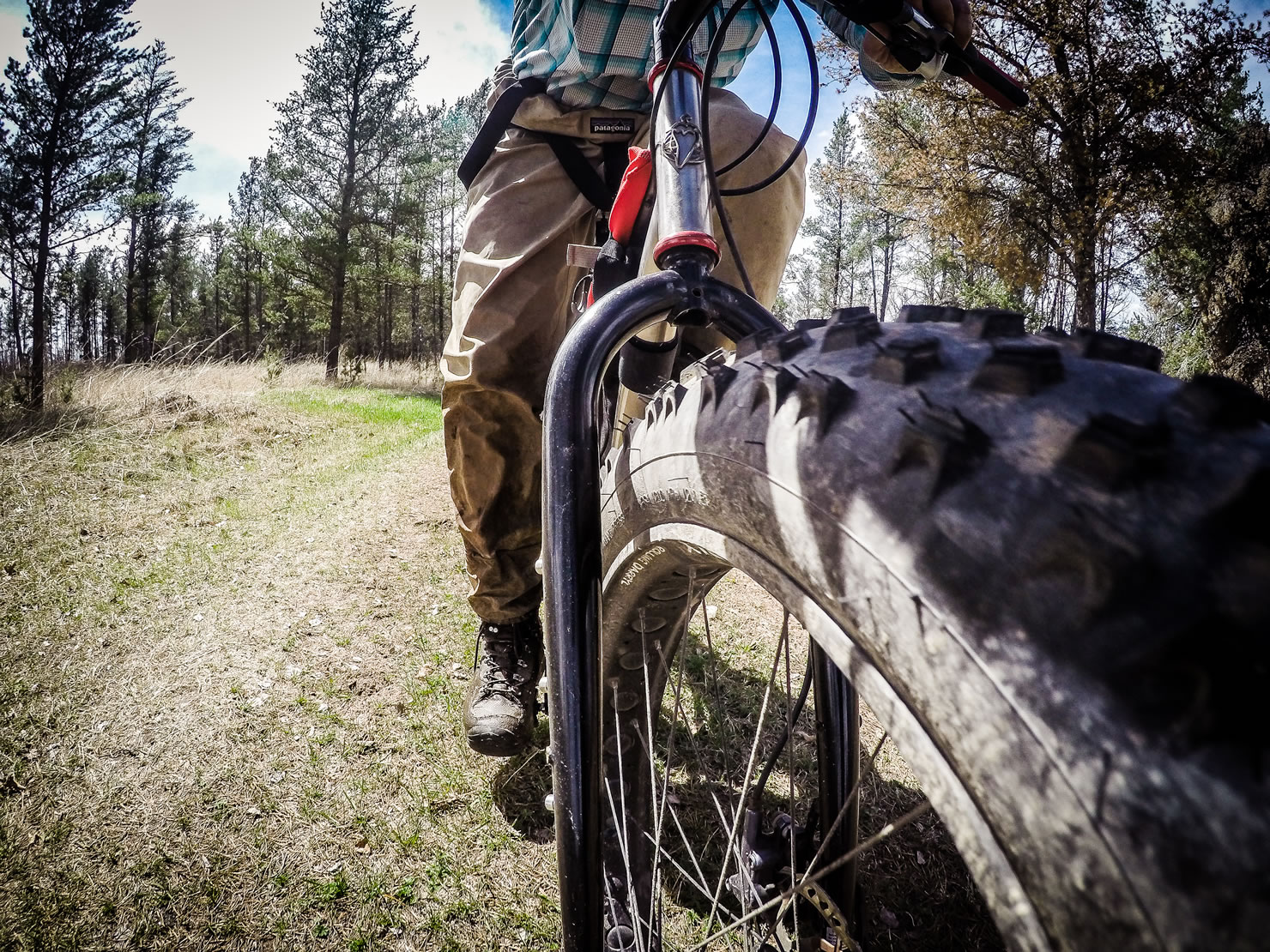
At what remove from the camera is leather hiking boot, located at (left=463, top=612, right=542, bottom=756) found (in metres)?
1.84

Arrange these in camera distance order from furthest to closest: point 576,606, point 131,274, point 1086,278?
point 131,274 < point 1086,278 < point 576,606

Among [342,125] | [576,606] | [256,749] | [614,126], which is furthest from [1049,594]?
[342,125]

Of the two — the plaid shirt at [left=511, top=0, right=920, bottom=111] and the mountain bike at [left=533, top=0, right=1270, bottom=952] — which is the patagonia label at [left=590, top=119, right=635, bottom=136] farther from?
the mountain bike at [left=533, top=0, right=1270, bottom=952]

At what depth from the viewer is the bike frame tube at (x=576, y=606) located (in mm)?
796

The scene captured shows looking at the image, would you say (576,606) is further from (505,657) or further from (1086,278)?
(1086,278)

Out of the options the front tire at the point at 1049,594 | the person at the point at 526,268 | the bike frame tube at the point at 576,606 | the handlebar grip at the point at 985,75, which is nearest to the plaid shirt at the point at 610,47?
the person at the point at 526,268

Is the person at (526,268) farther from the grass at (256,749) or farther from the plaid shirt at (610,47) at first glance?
the grass at (256,749)

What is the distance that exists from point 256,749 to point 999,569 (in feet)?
7.62

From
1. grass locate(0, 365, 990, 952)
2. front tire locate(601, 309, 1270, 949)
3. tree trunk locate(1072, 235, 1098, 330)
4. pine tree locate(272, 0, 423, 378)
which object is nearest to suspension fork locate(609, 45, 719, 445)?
front tire locate(601, 309, 1270, 949)

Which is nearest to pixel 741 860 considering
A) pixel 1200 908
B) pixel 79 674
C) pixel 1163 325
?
pixel 1200 908

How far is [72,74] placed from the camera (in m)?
11.7

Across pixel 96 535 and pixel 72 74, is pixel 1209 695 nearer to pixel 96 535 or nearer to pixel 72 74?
pixel 96 535

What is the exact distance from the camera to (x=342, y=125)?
19.2 m

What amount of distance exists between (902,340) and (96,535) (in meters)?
5.17
